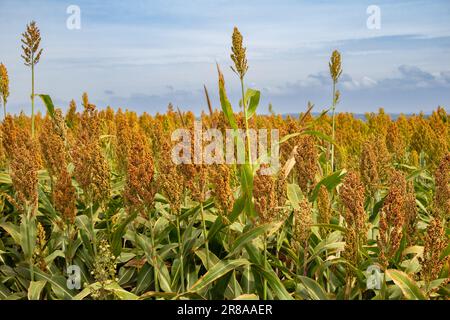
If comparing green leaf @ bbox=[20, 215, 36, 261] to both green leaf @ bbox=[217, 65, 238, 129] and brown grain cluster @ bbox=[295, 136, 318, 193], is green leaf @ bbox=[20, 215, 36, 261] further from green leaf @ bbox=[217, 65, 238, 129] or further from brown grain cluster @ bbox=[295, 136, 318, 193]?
brown grain cluster @ bbox=[295, 136, 318, 193]

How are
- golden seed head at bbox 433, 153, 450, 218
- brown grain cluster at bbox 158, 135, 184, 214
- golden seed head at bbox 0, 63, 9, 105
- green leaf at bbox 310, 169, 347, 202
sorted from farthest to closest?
golden seed head at bbox 0, 63, 9, 105 < green leaf at bbox 310, 169, 347, 202 < golden seed head at bbox 433, 153, 450, 218 < brown grain cluster at bbox 158, 135, 184, 214

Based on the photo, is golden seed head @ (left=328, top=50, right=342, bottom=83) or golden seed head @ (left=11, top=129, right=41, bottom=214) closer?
golden seed head @ (left=11, top=129, right=41, bottom=214)

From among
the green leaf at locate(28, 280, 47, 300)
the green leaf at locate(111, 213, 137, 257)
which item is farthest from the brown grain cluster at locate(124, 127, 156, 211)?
the green leaf at locate(28, 280, 47, 300)

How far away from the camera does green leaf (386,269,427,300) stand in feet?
9.17

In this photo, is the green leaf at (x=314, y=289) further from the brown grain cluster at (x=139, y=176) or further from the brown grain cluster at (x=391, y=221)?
the brown grain cluster at (x=139, y=176)

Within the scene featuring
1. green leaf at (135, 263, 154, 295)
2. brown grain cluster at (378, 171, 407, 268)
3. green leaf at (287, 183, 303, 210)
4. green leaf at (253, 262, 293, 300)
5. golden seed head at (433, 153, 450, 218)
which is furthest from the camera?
green leaf at (287, 183, 303, 210)

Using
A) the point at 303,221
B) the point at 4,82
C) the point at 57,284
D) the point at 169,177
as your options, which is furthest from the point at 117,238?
the point at 4,82

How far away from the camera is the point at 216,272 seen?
3084 mm

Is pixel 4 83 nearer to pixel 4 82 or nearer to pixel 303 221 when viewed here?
pixel 4 82

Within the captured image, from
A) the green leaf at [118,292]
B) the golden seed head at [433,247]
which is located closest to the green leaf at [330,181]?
the golden seed head at [433,247]

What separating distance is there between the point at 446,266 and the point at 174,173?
1.90 meters

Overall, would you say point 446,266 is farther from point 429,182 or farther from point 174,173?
point 429,182

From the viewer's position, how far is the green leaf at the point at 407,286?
9.17ft

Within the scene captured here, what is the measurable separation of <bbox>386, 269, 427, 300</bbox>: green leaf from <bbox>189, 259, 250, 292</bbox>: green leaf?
2.67 feet
